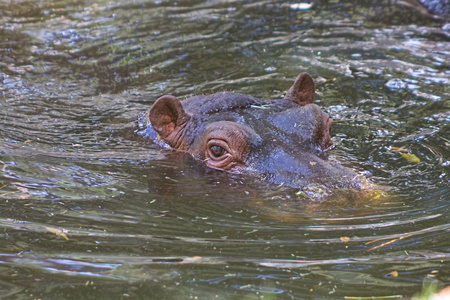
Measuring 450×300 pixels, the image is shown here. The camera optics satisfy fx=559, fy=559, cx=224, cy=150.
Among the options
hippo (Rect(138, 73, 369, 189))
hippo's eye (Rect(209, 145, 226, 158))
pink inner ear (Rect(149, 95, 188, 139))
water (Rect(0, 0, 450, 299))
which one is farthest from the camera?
pink inner ear (Rect(149, 95, 188, 139))

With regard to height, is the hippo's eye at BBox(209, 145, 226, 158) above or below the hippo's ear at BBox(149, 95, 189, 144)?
below

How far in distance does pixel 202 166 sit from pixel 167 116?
779mm

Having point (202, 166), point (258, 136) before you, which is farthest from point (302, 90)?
point (202, 166)

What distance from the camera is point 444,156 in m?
5.91

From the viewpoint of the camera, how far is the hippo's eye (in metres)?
5.54

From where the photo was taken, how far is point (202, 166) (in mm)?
5742

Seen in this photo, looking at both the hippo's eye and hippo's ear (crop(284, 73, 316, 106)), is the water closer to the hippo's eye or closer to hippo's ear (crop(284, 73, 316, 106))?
the hippo's eye

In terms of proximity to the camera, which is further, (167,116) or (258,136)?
(167,116)

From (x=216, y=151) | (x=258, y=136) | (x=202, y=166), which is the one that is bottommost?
(x=202, y=166)

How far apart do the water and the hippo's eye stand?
181 mm

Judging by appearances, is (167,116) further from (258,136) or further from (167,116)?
(258,136)

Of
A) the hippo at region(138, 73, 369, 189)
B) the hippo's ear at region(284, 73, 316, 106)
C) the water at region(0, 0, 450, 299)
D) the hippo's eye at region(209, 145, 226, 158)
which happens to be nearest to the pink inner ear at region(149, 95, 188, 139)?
the hippo at region(138, 73, 369, 189)

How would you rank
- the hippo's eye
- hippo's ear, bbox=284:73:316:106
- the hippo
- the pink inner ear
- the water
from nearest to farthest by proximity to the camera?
the water
the hippo
the hippo's eye
the pink inner ear
hippo's ear, bbox=284:73:316:106

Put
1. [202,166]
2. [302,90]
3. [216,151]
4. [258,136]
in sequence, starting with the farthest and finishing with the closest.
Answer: [302,90] < [202,166] < [216,151] < [258,136]
